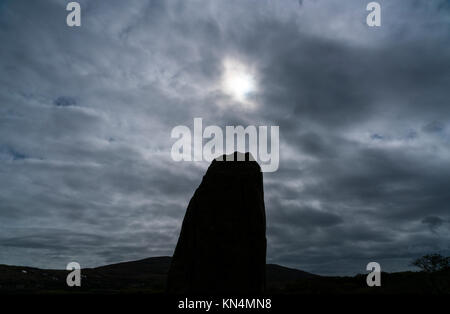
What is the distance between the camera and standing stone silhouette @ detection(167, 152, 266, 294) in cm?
1662

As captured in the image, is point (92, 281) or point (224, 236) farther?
point (92, 281)

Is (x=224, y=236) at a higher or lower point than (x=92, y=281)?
higher

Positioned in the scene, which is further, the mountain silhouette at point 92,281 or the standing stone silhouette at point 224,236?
the mountain silhouette at point 92,281

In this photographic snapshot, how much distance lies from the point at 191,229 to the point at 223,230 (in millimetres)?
1856

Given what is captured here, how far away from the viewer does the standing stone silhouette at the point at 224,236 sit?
16.6 metres

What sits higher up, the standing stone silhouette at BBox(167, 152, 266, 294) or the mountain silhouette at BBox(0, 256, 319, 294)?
the standing stone silhouette at BBox(167, 152, 266, 294)

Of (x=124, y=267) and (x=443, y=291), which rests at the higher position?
(x=443, y=291)

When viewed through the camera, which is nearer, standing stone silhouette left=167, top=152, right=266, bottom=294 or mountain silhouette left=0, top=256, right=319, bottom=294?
standing stone silhouette left=167, top=152, right=266, bottom=294

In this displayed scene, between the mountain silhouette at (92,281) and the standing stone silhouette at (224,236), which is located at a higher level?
the standing stone silhouette at (224,236)

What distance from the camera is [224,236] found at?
17031mm
